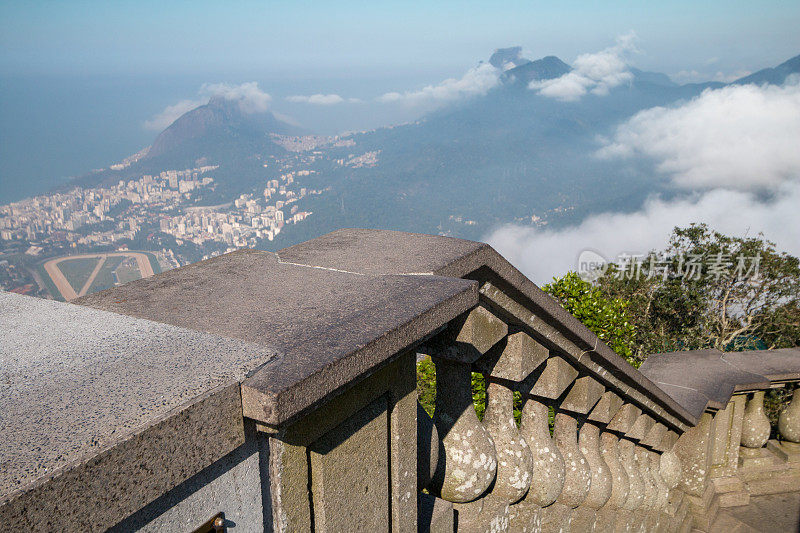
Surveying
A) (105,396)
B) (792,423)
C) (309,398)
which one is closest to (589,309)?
(792,423)

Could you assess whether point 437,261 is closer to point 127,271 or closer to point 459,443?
point 459,443

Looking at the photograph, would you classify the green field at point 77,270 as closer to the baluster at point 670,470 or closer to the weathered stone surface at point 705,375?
the weathered stone surface at point 705,375

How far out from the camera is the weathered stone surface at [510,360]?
2.21 metres

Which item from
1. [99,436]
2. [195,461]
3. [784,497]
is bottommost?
[784,497]

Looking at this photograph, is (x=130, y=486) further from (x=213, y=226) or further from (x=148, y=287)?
(x=213, y=226)

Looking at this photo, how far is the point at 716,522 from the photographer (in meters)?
4.71

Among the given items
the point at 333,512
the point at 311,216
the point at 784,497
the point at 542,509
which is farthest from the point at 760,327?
the point at 311,216

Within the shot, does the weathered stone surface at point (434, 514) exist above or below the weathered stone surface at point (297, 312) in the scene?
below

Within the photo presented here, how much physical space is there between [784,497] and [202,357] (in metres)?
5.98

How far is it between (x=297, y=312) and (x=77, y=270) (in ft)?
470

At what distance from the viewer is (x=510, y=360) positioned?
2219 millimetres

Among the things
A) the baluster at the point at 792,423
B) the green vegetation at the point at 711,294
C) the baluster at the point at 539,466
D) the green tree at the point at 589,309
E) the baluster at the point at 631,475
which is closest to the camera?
the baluster at the point at 539,466

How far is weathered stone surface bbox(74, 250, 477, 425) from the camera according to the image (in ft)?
3.62
